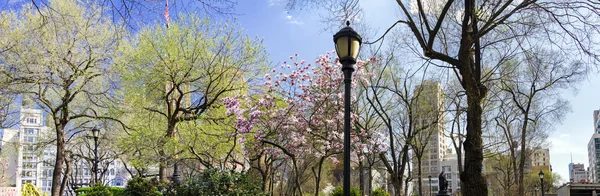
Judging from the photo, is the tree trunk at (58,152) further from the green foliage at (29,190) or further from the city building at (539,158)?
the city building at (539,158)

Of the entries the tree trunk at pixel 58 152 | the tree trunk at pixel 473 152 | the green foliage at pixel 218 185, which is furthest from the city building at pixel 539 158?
the green foliage at pixel 218 185

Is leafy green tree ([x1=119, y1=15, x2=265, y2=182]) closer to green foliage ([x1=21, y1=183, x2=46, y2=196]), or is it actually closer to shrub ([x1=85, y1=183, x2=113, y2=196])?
shrub ([x1=85, y1=183, x2=113, y2=196])

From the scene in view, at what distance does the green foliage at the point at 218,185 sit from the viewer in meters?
9.53

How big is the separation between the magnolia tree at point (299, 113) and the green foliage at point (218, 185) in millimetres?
5551

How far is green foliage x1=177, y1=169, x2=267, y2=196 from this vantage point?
9.53 m

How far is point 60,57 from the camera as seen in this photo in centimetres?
1789

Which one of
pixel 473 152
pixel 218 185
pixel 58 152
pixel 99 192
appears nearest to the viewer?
pixel 473 152

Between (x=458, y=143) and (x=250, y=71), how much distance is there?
15.3 m

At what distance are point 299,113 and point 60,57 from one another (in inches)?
356

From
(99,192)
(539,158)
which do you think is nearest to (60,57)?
(99,192)

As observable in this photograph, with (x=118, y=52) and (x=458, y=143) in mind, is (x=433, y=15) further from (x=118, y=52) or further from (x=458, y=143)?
(x=458, y=143)

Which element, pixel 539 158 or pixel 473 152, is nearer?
pixel 473 152

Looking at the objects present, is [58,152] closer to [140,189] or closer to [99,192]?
[99,192]

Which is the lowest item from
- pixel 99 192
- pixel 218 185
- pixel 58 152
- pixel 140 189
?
pixel 99 192
